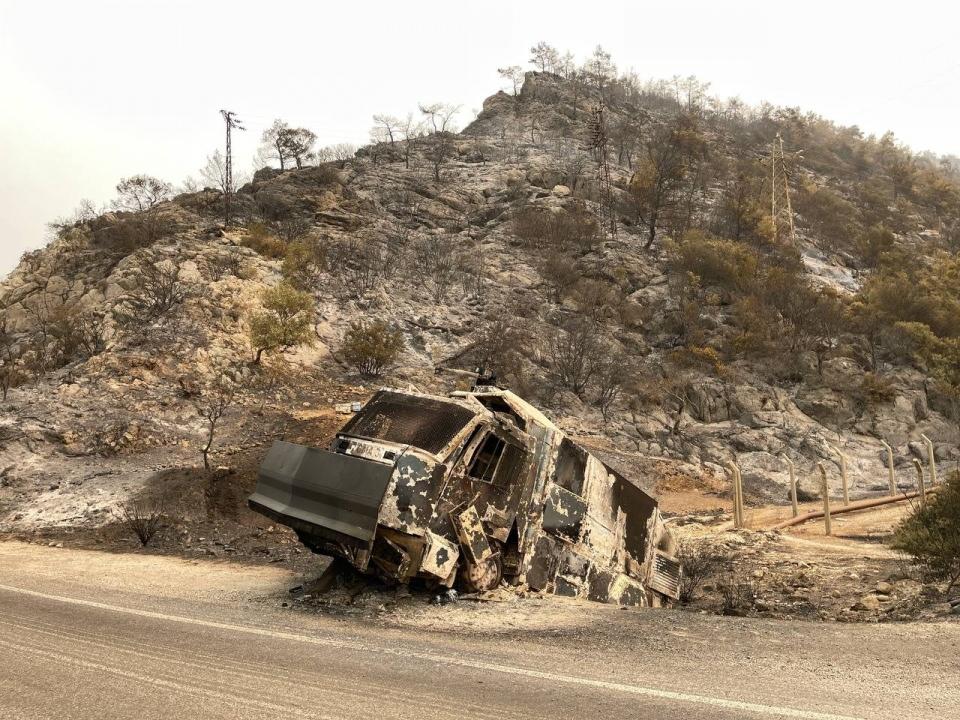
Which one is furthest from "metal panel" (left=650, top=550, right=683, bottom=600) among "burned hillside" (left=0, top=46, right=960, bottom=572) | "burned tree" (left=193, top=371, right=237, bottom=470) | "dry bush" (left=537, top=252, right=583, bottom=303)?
"dry bush" (left=537, top=252, right=583, bottom=303)

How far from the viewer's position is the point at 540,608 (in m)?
6.15

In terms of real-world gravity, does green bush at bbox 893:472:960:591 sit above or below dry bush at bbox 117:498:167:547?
above

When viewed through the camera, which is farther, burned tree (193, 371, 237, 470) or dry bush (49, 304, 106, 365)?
dry bush (49, 304, 106, 365)

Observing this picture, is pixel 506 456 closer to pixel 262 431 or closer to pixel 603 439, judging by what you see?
pixel 262 431

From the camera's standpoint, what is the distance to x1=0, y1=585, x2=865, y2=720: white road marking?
3439mm

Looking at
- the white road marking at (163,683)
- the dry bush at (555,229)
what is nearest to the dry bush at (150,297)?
the white road marking at (163,683)

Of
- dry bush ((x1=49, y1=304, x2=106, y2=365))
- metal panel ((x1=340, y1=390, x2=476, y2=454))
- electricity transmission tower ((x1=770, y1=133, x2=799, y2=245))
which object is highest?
electricity transmission tower ((x1=770, y1=133, x2=799, y2=245))

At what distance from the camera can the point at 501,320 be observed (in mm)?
27359

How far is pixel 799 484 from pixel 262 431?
17.0 metres

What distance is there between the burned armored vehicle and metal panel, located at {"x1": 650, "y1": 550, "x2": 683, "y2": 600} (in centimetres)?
5

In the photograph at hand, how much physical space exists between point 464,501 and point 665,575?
3.60 meters

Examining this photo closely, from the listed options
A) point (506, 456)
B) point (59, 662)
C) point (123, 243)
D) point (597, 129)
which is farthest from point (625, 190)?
point (59, 662)

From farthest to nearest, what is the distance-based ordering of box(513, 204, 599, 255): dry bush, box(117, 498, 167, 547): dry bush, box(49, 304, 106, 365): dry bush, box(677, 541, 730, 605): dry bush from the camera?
box(513, 204, 599, 255): dry bush → box(49, 304, 106, 365): dry bush → box(117, 498, 167, 547): dry bush → box(677, 541, 730, 605): dry bush

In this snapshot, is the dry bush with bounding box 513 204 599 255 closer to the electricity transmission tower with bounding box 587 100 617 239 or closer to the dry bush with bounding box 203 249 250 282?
the electricity transmission tower with bounding box 587 100 617 239
